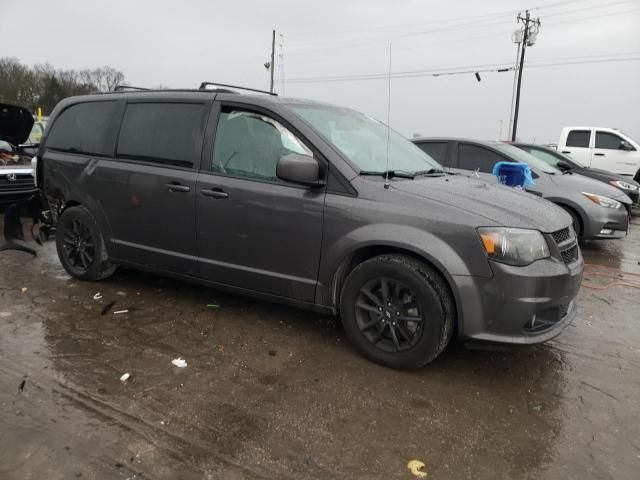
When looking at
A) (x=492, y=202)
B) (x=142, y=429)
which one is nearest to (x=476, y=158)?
(x=492, y=202)

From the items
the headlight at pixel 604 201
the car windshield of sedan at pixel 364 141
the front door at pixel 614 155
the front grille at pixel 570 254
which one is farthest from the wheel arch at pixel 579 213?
the front door at pixel 614 155

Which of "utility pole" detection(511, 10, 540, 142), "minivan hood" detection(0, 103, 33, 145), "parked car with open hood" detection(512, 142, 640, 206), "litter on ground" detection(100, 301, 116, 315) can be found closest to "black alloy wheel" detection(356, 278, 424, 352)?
"litter on ground" detection(100, 301, 116, 315)

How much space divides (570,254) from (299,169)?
193cm

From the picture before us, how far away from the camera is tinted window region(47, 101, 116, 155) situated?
4.65m

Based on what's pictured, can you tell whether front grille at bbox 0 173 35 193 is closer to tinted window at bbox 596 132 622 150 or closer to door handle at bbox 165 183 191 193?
door handle at bbox 165 183 191 193

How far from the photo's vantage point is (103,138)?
4633 millimetres

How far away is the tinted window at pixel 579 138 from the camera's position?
1344cm

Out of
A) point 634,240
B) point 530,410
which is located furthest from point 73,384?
point 634,240

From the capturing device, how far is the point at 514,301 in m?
2.93

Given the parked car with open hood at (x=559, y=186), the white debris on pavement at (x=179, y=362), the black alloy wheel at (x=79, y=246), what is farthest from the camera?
the parked car with open hood at (x=559, y=186)

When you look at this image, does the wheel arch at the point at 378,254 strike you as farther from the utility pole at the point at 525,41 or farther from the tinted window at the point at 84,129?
the utility pole at the point at 525,41

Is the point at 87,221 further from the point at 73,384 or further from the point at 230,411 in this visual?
the point at 230,411

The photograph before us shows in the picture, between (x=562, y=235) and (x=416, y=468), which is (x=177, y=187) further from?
(x=562, y=235)

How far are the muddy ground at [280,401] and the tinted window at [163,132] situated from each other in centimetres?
134
